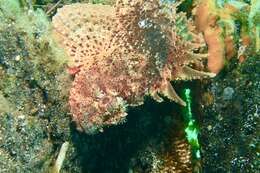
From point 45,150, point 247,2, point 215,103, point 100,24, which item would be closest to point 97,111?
point 45,150

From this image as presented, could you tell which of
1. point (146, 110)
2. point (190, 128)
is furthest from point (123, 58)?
point (190, 128)

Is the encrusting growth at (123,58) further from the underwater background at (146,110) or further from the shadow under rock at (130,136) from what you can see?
the shadow under rock at (130,136)

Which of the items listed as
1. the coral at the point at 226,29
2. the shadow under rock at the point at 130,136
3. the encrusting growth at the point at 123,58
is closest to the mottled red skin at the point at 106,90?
the encrusting growth at the point at 123,58

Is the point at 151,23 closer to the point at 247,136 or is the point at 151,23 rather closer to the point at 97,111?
the point at 97,111

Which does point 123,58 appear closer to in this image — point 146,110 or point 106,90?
point 106,90

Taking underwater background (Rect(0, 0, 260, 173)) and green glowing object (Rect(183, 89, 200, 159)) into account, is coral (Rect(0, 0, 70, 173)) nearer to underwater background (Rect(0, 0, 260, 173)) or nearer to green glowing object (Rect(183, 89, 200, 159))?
underwater background (Rect(0, 0, 260, 173))

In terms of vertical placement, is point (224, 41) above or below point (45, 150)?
above
